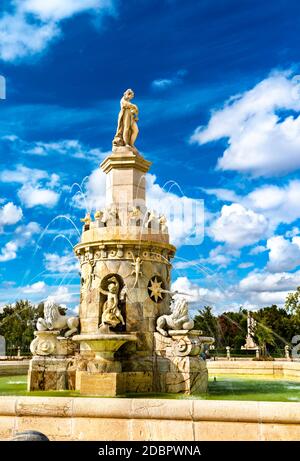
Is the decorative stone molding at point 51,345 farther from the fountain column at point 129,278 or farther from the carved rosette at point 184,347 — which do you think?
the carved rosette at point 184,347

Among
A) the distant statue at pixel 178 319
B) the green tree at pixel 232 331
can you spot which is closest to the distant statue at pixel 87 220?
the distant statue at pixel 178 319

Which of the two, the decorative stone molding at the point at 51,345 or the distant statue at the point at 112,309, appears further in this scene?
the decorative stone molding at the point at 51,345

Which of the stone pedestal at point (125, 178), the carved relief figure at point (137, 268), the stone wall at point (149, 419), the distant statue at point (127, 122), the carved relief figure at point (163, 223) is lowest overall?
the stone wall at point (149, 419)

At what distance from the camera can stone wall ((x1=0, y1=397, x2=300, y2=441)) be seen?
7.96 m

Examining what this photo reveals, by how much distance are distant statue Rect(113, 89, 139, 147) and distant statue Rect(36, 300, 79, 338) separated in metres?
6.73

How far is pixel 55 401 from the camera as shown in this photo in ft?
29.1

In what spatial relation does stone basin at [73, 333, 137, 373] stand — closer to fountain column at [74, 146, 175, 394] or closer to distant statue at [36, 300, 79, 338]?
fountain column at [74, 146, 175, 394]

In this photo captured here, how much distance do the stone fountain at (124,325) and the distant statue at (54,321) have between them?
0.11 ft

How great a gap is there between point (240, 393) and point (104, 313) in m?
4.70

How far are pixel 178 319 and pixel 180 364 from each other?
1319mm

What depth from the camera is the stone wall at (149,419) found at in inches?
313

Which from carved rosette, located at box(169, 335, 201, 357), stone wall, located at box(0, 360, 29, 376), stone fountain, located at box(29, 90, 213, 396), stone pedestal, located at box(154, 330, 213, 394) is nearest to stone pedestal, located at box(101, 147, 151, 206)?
stone fountain, located at box(29, 90, 213, 396)

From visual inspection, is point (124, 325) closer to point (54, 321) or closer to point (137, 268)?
point (137, 268)
